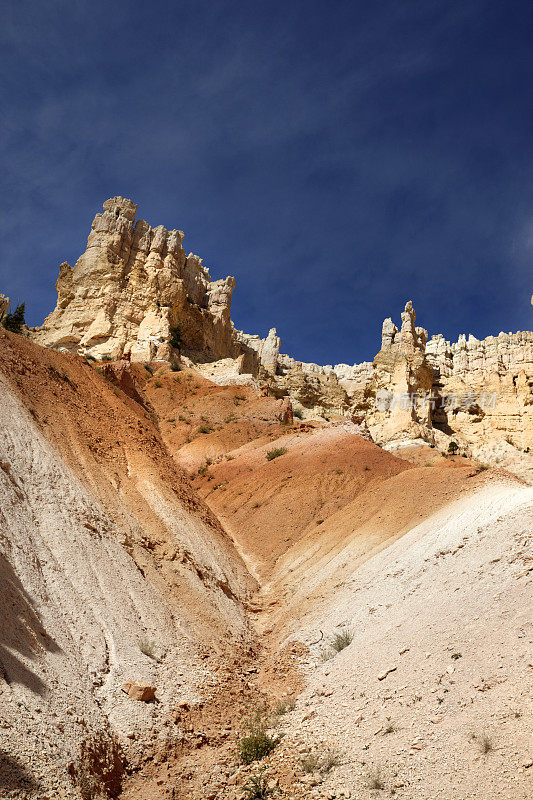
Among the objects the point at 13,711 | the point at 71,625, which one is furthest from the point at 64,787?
the point at 71,625

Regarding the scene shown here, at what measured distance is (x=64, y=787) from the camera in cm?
510

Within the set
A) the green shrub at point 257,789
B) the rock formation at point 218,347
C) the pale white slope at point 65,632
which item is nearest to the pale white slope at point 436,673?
the green shrub at point 257,789

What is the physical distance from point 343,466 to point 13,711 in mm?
17462

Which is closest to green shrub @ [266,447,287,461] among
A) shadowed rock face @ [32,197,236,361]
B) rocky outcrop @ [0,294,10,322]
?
shadowed rock face @ [32,197,236,361]

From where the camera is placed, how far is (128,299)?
1836 inches

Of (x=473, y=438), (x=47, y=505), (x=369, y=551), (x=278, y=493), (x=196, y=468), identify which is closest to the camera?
(x=47, y=505)

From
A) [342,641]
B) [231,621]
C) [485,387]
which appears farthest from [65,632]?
[485,387]

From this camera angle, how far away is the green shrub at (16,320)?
41969mm

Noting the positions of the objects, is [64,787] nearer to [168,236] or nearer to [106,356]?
[106,356]

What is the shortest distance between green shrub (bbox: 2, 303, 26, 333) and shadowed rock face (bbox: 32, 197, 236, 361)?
5.84 ft

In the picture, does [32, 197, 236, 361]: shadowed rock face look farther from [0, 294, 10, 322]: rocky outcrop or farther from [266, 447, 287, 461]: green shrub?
[266, 447, 287, 461]: green shrub

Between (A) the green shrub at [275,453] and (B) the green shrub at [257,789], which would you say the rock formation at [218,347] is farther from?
(B) the green shrub at [257,789]

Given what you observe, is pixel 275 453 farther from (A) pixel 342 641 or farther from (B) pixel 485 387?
(B) pixel 485 387

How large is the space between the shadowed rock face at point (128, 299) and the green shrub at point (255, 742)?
36.7 metres
